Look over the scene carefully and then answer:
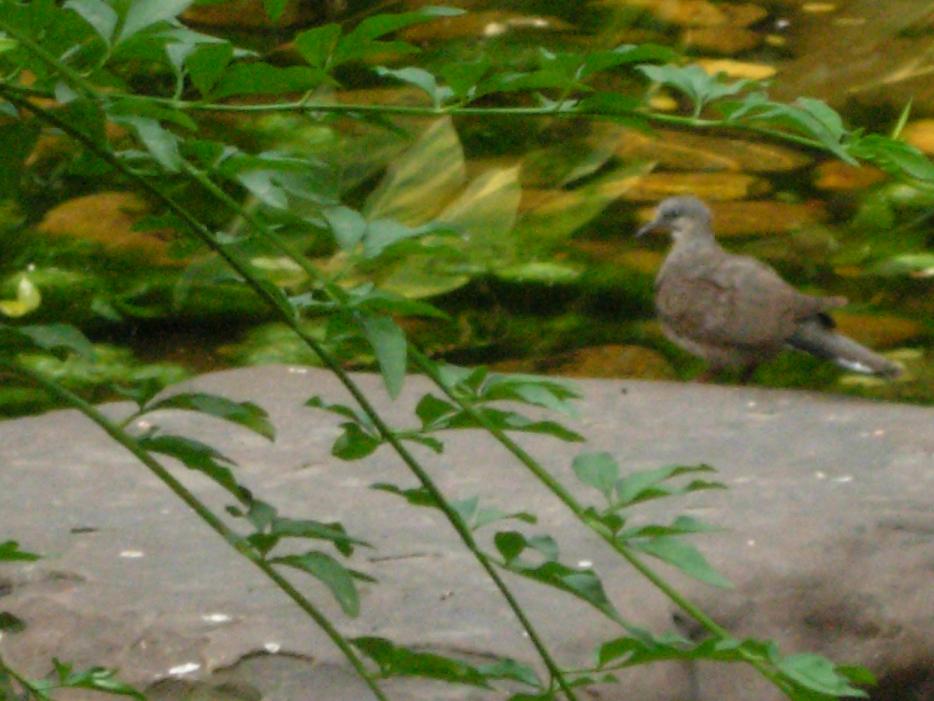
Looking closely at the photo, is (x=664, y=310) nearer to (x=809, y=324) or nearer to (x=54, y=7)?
(x=809, y=324)

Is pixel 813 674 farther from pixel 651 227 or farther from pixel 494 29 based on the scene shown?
pixel 494 29

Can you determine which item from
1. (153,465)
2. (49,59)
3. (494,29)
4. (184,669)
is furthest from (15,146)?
(494,29)

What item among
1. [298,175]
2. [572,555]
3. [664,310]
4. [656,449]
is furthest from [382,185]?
[298,175]

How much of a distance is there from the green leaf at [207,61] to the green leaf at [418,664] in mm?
447

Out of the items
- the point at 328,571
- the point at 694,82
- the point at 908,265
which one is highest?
the point at 694,82

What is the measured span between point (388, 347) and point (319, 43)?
0.65ft

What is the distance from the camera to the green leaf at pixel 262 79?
3.43ft

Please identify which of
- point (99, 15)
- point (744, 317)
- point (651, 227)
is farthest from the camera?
point (651, 227)

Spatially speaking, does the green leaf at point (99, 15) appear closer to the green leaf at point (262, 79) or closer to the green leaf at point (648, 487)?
the green leaf at point (262, 79)

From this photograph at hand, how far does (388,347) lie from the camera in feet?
3.73

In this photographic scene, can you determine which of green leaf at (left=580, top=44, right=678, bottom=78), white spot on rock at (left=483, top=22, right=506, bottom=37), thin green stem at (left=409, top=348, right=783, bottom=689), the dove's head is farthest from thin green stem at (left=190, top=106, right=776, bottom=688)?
white spot on rock at (left=483, top=22, right=506, bottom=37)

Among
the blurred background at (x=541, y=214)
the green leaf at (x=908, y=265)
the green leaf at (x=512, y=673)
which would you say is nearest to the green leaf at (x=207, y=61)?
the green leaf at (x=512, y=673)

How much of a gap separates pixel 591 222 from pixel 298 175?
4.39 m

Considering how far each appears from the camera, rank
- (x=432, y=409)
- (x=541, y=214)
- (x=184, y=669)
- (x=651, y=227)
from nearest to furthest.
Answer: (x=432, y=409) < (x=184, y=669) < (x=651, y=227) < (x=541, y=214)
